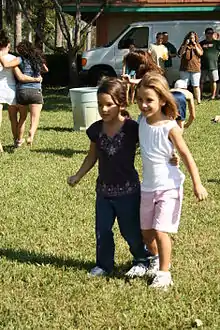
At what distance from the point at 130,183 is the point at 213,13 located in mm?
17594

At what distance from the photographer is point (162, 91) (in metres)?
3.80

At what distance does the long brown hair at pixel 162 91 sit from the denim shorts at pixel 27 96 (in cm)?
519

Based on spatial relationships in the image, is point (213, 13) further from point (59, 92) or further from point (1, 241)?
point (1, 241)

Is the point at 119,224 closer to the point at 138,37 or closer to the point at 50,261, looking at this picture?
the point at 50,261

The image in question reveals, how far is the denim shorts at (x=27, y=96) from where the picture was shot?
8.84 metres

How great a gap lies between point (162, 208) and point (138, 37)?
14960 millimetres

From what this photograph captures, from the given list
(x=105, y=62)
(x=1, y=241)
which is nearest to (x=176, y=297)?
(x=1, y=241)

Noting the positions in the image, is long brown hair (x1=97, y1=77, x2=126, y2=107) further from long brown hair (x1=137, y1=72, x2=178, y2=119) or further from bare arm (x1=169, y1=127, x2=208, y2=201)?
bare arm (x1=169, y1=127, x2=208, y2=201)

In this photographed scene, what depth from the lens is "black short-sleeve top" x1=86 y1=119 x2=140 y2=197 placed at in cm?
401

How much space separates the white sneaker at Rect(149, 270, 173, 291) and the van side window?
14.6 metres

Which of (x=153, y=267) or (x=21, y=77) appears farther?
(x=21, y=77)

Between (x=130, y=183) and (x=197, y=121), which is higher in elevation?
(x=130, y=183)

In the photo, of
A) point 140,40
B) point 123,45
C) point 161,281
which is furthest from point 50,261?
point 140,40

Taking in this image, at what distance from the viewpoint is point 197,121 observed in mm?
11945
